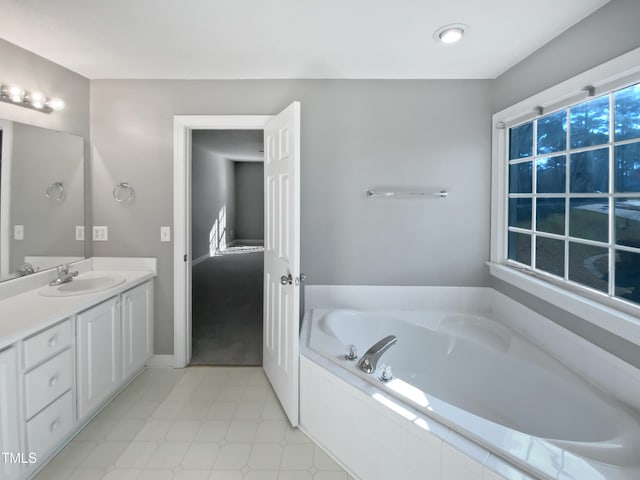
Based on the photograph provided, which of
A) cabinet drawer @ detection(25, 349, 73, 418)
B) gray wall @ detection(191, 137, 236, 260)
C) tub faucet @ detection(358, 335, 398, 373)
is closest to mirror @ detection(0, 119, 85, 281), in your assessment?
cabinet drawer @ detection(25, 349, 73, 418)

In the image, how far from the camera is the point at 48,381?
68.2 inches

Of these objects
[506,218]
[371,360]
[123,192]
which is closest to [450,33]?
[506,218]

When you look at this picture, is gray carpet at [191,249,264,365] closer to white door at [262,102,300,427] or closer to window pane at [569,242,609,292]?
white door at [262,102,300,427]

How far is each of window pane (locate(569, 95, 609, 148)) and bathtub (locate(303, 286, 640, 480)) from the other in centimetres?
121

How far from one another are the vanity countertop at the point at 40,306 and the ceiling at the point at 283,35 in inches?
60.0

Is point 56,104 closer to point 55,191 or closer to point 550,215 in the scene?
point 55,191

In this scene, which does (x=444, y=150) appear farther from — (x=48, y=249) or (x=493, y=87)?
(x=48, y=249)

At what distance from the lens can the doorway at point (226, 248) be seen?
341cm

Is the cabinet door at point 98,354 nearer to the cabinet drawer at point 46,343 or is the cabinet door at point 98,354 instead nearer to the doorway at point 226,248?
the cabinet drawer at point 46,343

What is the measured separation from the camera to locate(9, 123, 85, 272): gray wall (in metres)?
2.12

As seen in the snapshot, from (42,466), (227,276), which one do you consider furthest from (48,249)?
(227,276)

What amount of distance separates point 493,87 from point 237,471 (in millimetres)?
3038

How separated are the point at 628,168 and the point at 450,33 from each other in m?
1.14

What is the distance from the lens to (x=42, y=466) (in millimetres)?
1774
